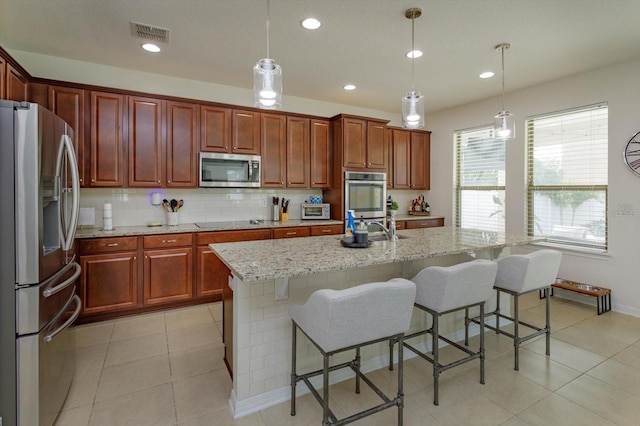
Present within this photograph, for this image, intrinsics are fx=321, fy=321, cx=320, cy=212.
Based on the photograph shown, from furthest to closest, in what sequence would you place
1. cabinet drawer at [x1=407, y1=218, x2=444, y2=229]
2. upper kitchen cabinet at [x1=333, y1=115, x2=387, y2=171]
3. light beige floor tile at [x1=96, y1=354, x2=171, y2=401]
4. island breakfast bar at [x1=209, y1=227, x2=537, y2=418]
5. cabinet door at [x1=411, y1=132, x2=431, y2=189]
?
cabinet door at [x1=411, y1=132, x2=431, y2=189] → cabinet drawer at [x1=407, y1=218, x2=444, y2=229] → upper kitchen cabinet at [x1=333, y1=115, x2=387, y2=171] → light beige floor tile at [x1=96, y1=354, x2=171, y2=401] → island breakfast bar at [x1=209, y1=227, x2=537, y2=418]

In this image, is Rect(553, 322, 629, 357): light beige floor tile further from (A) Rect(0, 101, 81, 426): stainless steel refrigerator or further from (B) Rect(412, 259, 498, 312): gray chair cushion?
(A) Rect(0, 101, 81, 426): stainless steel refrigerator

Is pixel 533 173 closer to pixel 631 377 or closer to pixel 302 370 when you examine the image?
pixel 631 377

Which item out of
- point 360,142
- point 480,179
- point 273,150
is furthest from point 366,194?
point 480,179

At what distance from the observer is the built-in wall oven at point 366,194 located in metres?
4.65

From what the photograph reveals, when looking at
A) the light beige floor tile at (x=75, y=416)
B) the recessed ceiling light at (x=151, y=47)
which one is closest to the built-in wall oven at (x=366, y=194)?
the recessed ceiling light at (x=151, y=47)

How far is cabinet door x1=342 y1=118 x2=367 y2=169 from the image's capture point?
4.65m

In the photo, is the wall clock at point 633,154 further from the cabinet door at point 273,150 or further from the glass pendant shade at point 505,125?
the cabinet door at point 273,150

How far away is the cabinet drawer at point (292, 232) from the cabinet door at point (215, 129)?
47.7 inches

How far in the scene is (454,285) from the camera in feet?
6.45

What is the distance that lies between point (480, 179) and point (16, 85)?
5.67 metres

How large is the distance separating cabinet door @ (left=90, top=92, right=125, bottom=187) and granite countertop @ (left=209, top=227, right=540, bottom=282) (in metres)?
2.02

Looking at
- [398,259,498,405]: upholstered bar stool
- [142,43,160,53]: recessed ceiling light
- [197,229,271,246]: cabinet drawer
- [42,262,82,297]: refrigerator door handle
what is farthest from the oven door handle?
[142,43,160,53]: recessed ceiling light

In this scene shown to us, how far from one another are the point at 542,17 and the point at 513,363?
2761 mm

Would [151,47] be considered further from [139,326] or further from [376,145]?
[376,145]
